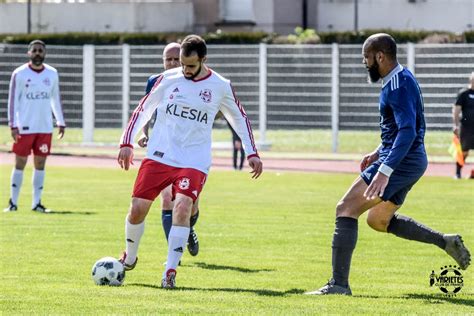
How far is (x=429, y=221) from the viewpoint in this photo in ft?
58.7

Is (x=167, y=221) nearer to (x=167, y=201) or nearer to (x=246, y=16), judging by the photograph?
(x=167, y=201)

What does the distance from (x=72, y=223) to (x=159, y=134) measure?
233 inches

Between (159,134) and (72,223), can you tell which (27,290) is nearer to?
(159,134)

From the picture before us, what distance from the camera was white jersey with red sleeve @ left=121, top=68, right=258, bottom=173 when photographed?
1160 cm

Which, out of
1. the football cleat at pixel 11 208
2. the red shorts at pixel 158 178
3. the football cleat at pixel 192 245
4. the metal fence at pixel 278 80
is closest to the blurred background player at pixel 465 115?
the metal fence at pixel 278 80

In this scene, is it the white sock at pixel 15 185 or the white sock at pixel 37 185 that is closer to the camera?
the white sock at pixel 37 185

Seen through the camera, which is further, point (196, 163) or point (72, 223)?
point (72, 223)

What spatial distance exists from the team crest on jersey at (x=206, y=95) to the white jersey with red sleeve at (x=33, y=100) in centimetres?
785

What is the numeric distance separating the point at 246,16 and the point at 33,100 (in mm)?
41771

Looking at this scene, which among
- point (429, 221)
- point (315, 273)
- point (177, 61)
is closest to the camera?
point (315, 273)

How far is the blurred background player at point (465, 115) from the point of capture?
2592 centimetres

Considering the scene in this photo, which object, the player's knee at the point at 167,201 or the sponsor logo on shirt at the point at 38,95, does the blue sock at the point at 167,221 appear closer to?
the player's knee at the point at 167,201

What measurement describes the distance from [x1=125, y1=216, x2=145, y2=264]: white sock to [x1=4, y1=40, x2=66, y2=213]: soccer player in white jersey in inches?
284

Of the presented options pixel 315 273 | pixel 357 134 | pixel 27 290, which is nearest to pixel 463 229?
pixel 315 273
